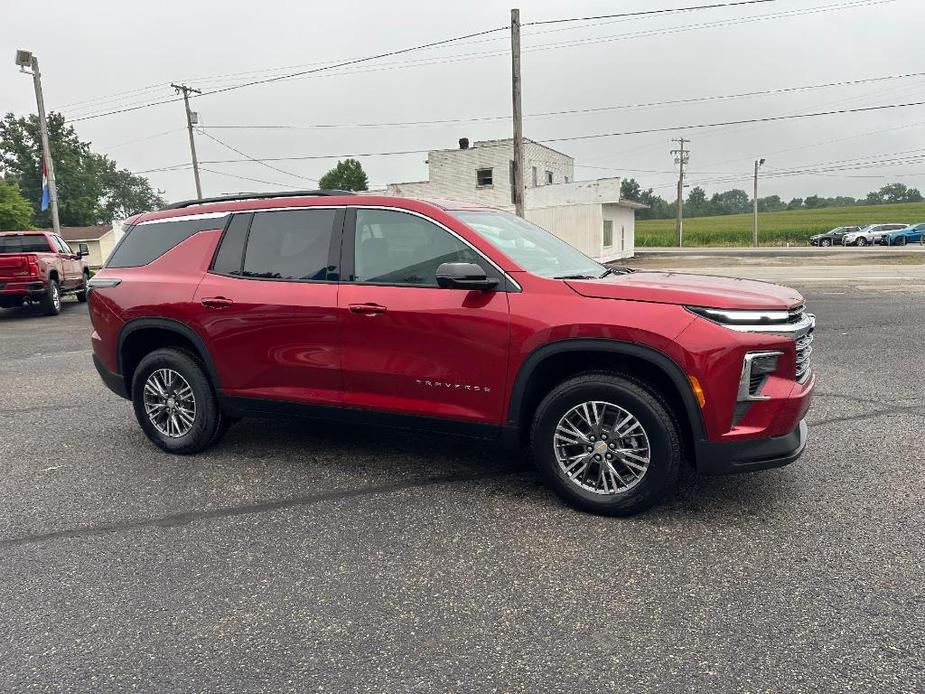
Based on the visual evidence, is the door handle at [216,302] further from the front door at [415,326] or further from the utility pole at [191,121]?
the utility pole at [191,121]

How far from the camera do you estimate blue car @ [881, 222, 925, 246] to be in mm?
49656

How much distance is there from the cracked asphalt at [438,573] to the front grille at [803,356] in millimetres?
784

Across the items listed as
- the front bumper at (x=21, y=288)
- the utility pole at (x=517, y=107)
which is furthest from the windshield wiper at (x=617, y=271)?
the utility pole at (x=517, y=107)

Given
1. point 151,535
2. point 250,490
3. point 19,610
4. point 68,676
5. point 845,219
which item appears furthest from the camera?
point 845,219

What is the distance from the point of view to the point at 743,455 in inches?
137

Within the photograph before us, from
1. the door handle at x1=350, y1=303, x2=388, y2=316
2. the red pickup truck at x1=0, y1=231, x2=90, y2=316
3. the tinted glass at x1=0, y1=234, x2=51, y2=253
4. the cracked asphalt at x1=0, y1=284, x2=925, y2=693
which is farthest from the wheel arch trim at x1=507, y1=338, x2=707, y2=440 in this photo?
the tinted glass at x1=0, y1=234, x2=51, y2=253

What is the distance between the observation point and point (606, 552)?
3.39 meters

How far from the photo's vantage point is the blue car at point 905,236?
4966cm

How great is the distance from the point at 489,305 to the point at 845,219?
101747mm

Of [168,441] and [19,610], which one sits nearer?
[19,610]

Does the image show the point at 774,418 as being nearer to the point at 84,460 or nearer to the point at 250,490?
the point at 250,490

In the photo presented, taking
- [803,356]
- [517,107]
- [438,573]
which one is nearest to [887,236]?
[517,107]

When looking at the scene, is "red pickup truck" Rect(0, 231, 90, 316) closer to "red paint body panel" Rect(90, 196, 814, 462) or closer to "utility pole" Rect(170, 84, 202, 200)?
"red paint body panel" Rect(90, 196, 814, 462)

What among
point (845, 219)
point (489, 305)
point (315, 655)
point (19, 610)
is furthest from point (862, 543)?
point (845, 219)
